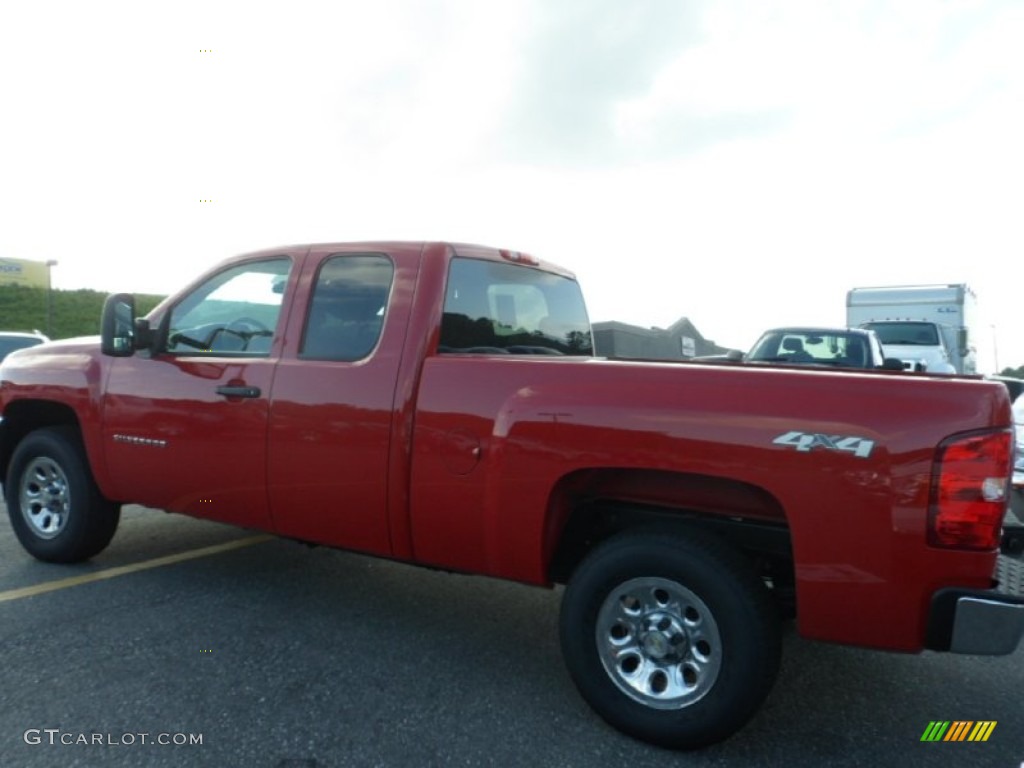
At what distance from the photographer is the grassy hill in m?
43.4

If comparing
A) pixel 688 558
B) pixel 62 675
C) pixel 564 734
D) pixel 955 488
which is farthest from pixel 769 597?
pixel 62 675

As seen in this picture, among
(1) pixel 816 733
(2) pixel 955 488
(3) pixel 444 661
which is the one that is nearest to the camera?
(2) pixel 955 488

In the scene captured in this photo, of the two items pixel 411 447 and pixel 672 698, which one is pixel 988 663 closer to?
pixel 672 698

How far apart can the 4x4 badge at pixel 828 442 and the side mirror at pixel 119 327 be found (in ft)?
11.3

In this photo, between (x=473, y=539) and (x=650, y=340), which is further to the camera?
(x=650, y=340)

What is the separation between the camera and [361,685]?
3248mm

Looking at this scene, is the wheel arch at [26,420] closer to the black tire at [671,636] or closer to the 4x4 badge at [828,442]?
the black tire at [671,636]

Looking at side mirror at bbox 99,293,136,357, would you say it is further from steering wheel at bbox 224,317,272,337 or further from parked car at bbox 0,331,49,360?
parked car at bbox 0,331,49,360

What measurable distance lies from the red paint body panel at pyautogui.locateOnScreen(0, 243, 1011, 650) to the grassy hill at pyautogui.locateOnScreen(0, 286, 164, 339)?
41.4m

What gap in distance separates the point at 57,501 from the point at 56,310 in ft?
165

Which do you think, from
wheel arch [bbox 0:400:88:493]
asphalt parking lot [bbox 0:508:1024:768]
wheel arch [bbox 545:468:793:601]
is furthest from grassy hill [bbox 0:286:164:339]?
wheel arch [bbox 545:468:793:601]

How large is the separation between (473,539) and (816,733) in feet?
4.92

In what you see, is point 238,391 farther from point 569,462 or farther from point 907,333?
point 907,333

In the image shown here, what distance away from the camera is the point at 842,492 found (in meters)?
2.49
